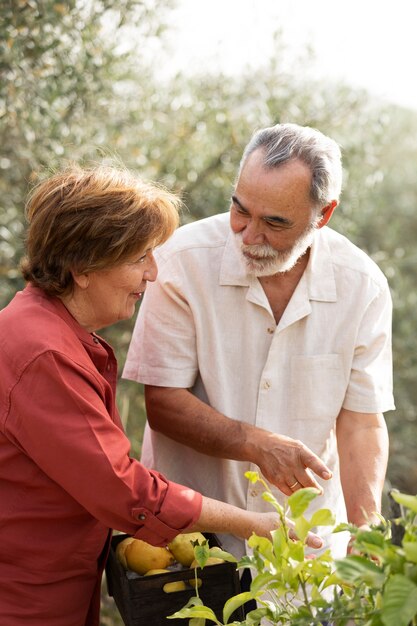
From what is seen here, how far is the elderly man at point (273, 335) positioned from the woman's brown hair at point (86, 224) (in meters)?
0.55

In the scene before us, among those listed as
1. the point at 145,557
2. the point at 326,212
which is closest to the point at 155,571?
the point at 145,557

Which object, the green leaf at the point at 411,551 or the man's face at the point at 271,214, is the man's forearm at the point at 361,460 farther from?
the green leaf at the point at 411,551

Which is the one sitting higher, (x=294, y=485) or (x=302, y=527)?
(x=302, y=527)

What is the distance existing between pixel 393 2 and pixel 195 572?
17.3 ft

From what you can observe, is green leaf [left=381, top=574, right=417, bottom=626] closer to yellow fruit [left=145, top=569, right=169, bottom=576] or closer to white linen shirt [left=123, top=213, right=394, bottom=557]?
yellow fruit [left=145, top=569, right=169, bottom=576]

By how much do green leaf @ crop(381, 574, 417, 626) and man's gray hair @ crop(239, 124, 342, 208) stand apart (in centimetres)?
178

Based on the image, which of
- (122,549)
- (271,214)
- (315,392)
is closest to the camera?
(122,549)

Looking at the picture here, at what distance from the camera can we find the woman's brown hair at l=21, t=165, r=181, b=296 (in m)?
2.25

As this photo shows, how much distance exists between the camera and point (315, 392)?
2.90 metres

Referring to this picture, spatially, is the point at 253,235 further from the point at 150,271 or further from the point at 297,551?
the point at 297,551

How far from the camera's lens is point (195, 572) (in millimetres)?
2049

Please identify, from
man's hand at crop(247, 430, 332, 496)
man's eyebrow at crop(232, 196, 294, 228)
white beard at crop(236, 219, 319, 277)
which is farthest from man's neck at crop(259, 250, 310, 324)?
man's hand at crop(247, 430, 332, 496)

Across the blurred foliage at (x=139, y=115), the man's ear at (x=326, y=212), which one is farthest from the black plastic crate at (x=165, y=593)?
the blurred foliage at (x=139, y=115)

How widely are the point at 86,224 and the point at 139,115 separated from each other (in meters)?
2.88
